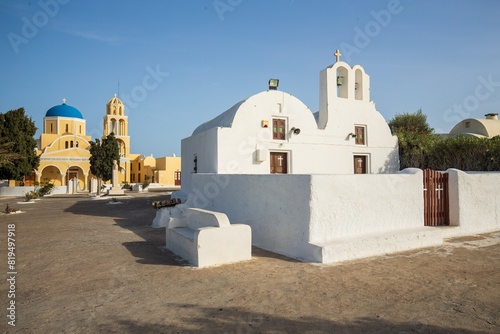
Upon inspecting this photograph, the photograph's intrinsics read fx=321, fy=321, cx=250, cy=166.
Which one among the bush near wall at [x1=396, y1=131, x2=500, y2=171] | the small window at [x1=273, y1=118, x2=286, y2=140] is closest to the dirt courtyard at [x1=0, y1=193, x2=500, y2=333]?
the small window at [x1=273, y1=118, x2=286, y2=140]

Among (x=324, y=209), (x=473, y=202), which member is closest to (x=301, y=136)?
(x=473, y=202)

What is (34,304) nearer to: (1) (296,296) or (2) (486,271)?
(1) (296,296)

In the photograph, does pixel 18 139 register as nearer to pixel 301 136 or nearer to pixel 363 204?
pixel 301 136

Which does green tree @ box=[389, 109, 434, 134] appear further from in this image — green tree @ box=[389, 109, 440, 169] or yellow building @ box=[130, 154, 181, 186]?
yellow building @ box=[130, 154, 181, 186]

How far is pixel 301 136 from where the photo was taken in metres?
13.7

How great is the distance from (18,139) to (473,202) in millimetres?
30728

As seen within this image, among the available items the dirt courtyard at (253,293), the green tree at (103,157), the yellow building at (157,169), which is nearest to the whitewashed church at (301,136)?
the dirt courtyard at (253,293)

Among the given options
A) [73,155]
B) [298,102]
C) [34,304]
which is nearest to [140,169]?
[73,155]

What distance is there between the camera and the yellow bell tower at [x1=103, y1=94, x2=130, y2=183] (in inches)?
1587

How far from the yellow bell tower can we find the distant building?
119 ft

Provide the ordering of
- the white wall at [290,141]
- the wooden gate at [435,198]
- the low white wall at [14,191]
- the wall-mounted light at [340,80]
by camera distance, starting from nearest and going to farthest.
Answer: the wooden gate at [435,198], the white wall at [290,141], the wall-mounted light at [340,80], the low white wall at [14,191]

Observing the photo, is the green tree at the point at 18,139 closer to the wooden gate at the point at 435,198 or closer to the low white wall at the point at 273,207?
the low white wall at the point at 273,207

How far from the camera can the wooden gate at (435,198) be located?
8.95m

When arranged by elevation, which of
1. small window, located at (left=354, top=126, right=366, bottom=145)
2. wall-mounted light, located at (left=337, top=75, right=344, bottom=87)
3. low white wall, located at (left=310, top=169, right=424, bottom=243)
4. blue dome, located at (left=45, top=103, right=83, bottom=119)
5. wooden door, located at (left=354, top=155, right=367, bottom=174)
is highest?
blue dome, located at (left=45, top=103, right=83, bottom=119)
